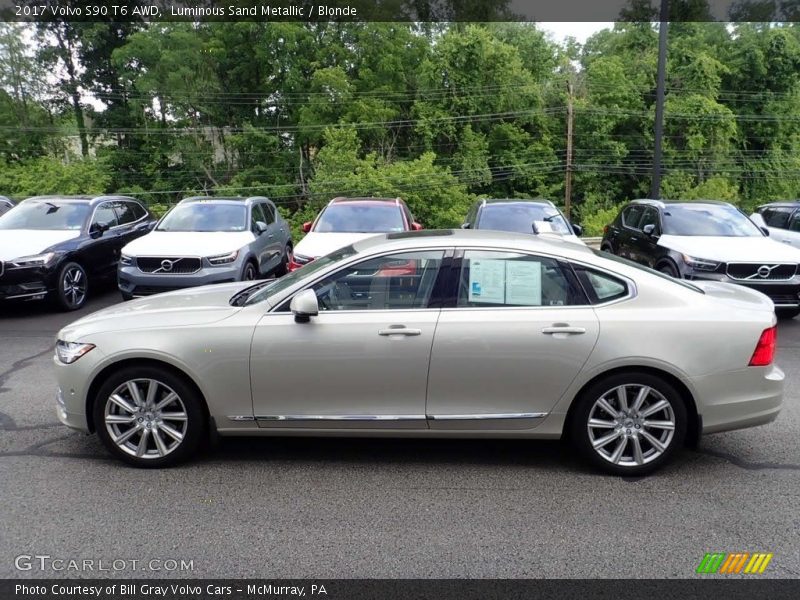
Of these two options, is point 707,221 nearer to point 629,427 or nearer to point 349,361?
A: point 629,427

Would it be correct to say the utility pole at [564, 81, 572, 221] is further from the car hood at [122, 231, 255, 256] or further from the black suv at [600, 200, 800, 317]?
the car hood at [122, 231, 255, 256]

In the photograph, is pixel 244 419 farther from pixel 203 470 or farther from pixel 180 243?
pixel 180 243

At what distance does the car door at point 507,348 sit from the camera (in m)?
3.93

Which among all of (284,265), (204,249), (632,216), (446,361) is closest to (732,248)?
(632,216)

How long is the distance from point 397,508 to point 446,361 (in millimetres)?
926

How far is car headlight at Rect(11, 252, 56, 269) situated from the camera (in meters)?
8.79

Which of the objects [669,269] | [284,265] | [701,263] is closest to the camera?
[701,263]

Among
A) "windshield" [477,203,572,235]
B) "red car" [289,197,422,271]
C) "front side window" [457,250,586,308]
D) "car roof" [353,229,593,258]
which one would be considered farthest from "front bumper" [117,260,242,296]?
"front side window" [457,250,586,308]

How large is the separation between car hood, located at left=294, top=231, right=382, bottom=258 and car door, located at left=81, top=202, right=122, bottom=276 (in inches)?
135

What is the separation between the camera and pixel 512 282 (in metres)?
4.11

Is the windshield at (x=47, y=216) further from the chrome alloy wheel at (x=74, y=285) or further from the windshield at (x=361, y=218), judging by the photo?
the windshield at (x=361, y=218)

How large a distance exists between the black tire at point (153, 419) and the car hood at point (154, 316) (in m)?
0.30
